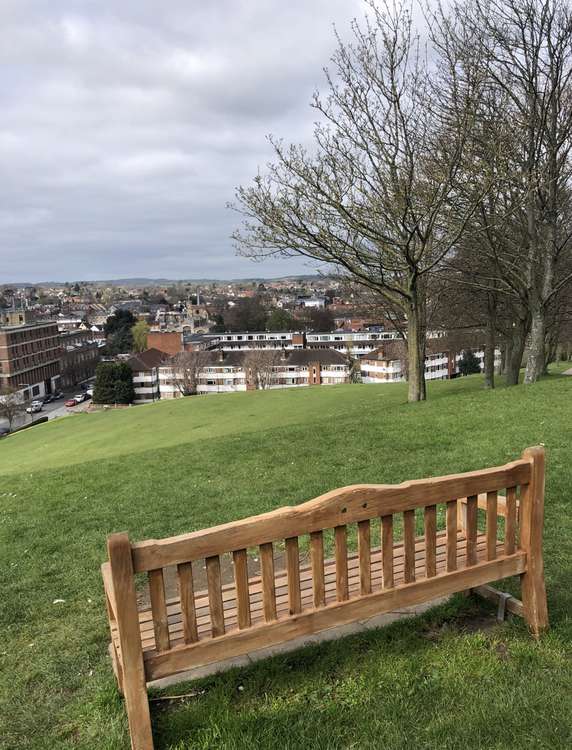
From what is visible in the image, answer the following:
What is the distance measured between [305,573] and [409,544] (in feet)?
3.05

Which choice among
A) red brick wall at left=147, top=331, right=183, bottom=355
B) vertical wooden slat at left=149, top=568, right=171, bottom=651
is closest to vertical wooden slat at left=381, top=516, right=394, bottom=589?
vertical wooden slat at left=149, top=568, right=171, bottom=651

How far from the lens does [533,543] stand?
14.2ft

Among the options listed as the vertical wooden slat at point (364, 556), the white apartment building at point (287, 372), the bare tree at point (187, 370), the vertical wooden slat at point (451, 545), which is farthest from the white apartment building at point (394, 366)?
the vertical wooden slat at point (364, 556)

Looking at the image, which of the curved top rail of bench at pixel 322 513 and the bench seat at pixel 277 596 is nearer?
the curved top rail of bench at pixel 322 513

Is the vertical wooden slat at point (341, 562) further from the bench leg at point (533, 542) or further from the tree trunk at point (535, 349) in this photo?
the tree trunk at point (535, 349)

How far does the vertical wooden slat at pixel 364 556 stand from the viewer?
3.77 m

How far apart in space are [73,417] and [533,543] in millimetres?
35891

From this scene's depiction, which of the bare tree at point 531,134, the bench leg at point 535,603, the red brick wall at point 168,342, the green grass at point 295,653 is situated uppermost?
the bare tree at point 531,134

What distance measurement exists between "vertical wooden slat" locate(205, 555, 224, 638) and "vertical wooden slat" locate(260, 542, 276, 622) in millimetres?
286

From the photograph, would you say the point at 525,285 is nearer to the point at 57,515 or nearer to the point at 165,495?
the point at 165,495

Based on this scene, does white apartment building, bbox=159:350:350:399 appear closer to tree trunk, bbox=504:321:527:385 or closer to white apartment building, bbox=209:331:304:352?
white apartment building, bbox=209:331:304:352

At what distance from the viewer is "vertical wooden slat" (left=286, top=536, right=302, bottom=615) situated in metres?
3.57

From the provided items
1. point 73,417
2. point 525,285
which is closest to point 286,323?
point 73,417

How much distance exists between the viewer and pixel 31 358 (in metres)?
96.6
